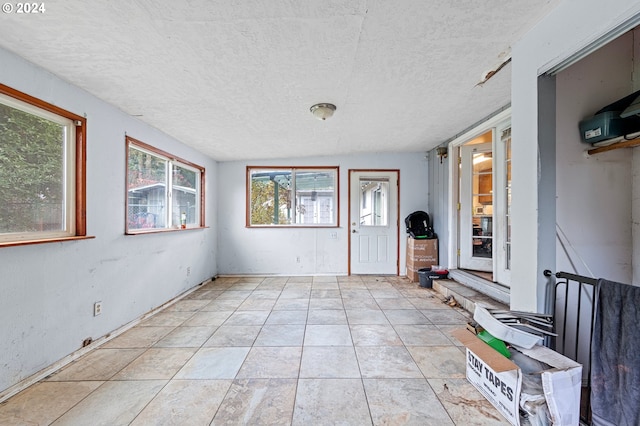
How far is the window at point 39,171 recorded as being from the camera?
177 cm

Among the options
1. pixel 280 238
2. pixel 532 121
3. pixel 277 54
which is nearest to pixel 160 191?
pixel 280 238

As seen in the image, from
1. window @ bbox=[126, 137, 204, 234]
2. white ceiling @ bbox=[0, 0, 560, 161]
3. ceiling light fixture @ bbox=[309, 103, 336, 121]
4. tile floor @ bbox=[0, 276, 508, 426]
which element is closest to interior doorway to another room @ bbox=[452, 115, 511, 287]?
white ceiling @ bbox=[0, 0, 560, 161]

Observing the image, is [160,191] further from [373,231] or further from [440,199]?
[440,199]

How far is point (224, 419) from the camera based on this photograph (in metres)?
1.51

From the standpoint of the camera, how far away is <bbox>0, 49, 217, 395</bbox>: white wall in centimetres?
175

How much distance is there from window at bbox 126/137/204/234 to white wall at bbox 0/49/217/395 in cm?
15

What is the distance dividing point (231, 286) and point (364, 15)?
410cm

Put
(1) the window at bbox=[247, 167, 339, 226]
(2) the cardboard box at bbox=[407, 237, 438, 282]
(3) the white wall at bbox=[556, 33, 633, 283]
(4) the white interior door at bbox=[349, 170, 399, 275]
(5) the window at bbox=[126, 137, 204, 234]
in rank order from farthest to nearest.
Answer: (1) the window at bbox=[247, 167, 339, 226] < (4) the white interior door at bbox=[349, 170, 399, 275] < (2) the cardboard box at bbox=[407, 237, 438, 282] < (5) the window at bbox=[126, 137, 204, 234] < (3) the white wall at bbox=[556, 33, 633, 283]

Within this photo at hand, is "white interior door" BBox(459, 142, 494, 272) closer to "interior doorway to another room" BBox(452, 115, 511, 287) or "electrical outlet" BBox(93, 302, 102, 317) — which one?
"interior doorway to another room" BBox(452, 115, 511, 287)

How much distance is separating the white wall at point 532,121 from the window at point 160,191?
352 cm

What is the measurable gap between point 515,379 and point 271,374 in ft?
5.03

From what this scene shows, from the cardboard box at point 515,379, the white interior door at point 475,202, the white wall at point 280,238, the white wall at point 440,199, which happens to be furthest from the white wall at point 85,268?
the white interior door at point 475,202

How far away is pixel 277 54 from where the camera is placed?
1.87m

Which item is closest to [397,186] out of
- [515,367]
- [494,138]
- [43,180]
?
[494,138]
